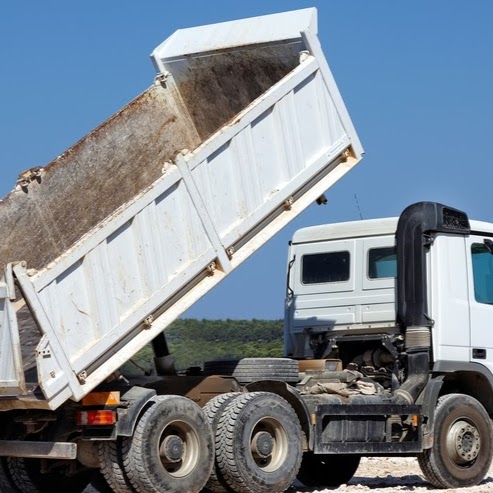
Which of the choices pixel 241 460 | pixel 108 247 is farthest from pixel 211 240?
pixel 241 460

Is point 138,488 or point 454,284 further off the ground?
point 454,284

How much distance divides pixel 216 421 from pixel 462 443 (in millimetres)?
3054

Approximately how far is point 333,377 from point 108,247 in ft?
10.8

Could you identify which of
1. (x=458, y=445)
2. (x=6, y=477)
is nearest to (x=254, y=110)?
(x=6, y=477)

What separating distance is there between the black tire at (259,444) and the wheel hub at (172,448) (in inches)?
17.3

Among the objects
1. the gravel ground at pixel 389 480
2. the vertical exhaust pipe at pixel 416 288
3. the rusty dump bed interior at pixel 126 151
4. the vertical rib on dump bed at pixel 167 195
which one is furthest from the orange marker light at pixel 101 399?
the vertical exhaust pipe at pixel 416 288

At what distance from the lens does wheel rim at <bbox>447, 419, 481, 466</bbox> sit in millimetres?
13461

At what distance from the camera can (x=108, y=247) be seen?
1077cm

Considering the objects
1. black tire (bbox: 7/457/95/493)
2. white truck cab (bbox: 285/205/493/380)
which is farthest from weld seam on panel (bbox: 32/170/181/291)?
white truck cab (bbox: 285/205/493/380)

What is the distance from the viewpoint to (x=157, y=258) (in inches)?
437

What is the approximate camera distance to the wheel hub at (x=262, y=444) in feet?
38.7

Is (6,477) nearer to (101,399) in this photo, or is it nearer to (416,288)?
(101,399)

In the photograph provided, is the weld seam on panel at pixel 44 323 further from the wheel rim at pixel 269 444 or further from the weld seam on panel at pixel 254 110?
the wheel rim at pixel 269 444

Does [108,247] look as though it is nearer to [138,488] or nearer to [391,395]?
[138,488]
